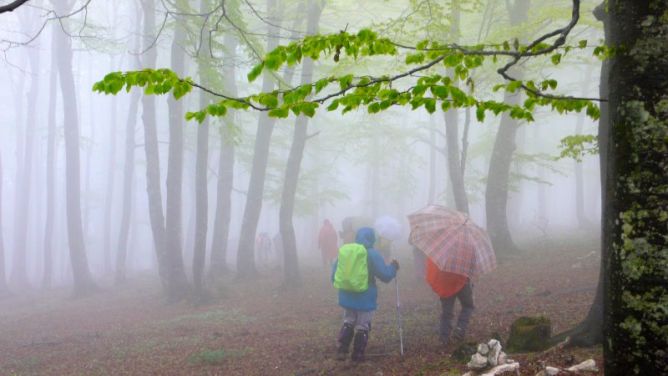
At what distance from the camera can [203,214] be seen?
13.9 m

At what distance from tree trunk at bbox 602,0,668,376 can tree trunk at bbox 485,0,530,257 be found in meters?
12.0

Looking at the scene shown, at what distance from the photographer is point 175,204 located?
14773mm

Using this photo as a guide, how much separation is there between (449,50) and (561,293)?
26.8 ft

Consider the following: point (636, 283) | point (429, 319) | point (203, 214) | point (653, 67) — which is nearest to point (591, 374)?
point (636, 283)

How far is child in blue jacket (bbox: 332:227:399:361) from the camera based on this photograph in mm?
7105

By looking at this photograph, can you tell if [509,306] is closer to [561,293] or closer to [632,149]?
[561,293]

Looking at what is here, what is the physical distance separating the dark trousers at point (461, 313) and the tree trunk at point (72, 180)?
1521 centimetres

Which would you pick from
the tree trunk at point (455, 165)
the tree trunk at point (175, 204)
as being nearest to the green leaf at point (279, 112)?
the tree trunk at point (455, 165)

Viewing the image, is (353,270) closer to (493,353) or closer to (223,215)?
(493,353)

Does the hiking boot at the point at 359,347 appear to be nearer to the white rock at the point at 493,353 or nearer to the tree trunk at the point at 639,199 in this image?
the white rock at the point at 493,353

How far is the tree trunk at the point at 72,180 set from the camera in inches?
709

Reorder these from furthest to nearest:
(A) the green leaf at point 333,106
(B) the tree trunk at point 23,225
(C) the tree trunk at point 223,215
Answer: (B) the tree trunk at point 23,225 → (C) the tree trunk at point 223,215 → (A) the green leaf at point 333,106

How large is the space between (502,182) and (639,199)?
12522mm

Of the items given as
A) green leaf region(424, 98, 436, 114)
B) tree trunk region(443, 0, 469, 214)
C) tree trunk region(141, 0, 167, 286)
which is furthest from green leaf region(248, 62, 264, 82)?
tree trunk region(141, 0, 167, 286)
